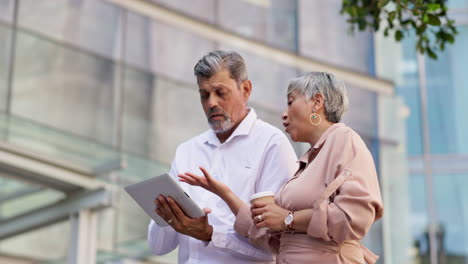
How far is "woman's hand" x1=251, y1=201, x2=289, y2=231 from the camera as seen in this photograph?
3152 mm

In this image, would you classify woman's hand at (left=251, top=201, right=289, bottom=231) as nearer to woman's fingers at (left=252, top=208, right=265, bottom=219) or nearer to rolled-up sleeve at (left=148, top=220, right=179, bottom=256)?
woman's fingers at (left=252, top=208, right=265, bottom=219)

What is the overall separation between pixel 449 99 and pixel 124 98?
8865mm

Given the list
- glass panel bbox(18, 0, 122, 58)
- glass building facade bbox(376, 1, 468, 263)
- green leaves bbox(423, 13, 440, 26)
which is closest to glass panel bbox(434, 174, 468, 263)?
glass building facade bbox(376, 1, 468, 263)

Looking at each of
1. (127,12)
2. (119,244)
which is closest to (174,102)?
(127,12)

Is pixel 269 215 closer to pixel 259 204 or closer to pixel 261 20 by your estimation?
pixel 259 204

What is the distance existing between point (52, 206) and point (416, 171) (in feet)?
32.2

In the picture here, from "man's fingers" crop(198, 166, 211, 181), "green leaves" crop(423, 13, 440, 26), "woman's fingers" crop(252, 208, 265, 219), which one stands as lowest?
"woman's fingers" crop(252, 208, 265, 219)

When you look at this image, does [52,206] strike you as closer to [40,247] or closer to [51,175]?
[51,175]

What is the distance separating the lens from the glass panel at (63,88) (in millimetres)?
8445

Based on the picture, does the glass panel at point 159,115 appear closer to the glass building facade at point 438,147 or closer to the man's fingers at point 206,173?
the man's fingers at point 206,173

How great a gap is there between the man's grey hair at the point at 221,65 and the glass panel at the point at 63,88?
16.1 feet

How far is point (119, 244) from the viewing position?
8961 mm

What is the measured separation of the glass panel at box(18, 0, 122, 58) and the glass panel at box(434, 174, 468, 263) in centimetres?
878

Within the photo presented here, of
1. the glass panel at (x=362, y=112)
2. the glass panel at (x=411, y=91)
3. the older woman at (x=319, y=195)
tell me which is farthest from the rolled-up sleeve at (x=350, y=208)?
the glass panel at (x=411, y=91)
